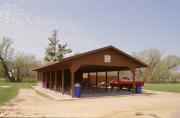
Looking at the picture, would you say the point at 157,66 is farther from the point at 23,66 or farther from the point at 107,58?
the point at 107,58

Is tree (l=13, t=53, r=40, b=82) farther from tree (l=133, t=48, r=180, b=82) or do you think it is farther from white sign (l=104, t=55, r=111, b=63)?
white sign (l=104, t=55, r=111, b=63)

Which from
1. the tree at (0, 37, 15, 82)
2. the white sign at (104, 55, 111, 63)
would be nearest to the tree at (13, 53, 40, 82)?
the tree at (0, 37, 15, 82)

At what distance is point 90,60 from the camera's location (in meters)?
20.5

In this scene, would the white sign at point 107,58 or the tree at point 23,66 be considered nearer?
the white sign at point 107,58

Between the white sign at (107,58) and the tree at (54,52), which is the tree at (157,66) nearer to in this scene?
the tree at (54,52)

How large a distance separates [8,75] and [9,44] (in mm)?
8093

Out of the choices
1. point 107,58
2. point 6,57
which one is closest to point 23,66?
point 6,57

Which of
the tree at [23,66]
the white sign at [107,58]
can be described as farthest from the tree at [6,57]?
the white sign at [107,58]

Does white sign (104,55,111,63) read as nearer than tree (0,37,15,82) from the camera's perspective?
Yes

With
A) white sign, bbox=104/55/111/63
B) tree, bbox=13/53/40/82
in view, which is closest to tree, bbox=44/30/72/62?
tree, bbox=13/53/40/82

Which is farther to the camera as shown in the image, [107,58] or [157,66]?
[157,66]

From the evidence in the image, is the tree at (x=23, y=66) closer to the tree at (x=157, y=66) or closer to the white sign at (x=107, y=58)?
the tree at (x=157, y=66)

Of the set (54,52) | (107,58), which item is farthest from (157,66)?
(107,58)

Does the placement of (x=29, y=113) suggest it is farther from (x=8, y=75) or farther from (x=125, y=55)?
(x=8, y=75)
